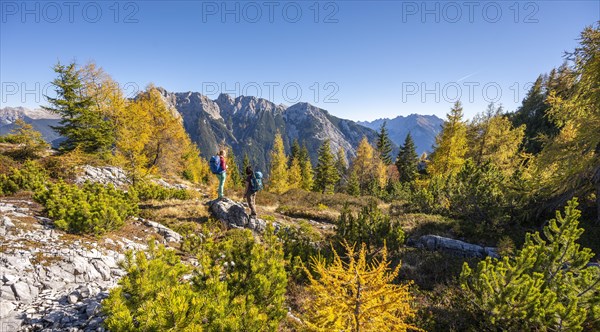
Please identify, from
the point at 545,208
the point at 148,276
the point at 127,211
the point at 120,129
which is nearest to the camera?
the point at 148,276

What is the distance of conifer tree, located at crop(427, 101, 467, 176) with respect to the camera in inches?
1015

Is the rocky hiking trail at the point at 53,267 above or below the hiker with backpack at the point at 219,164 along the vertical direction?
below

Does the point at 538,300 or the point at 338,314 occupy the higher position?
the point at 338,314

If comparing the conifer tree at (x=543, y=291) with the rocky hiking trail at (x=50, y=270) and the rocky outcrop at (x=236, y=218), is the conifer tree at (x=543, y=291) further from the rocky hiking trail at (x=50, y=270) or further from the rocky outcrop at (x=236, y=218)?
the rocky outcrop at (x=236, y=218)

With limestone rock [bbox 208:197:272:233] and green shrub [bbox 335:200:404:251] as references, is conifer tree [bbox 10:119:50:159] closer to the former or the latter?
limestone rock [bbox 208:197:272:233]

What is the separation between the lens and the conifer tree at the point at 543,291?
4.63 m

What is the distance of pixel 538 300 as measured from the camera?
4637 millimetres

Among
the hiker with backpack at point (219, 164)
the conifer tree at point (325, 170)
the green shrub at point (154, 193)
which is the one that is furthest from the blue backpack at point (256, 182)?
the conifer tree at point (325, 170)

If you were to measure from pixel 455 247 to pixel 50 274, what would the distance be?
13.3 metres

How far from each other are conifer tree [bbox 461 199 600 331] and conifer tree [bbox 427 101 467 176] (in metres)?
21.7

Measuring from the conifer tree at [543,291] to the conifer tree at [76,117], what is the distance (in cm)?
2436

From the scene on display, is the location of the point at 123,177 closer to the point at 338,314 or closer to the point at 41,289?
the point at 41,289

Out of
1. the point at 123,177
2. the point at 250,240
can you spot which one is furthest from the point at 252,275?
the point at 123,177

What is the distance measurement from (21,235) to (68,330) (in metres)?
4.01
